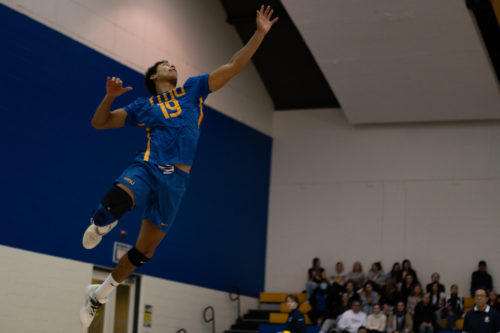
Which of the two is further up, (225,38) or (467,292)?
(225,38)

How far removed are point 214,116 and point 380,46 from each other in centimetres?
417

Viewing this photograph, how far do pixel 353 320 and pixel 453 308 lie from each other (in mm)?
2166

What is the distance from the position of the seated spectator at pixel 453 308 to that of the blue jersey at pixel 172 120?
34.6 ft

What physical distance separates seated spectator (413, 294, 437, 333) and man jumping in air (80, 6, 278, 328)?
32.7ft

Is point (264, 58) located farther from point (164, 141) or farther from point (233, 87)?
point (164, 141)

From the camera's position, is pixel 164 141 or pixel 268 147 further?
pixel 268 147

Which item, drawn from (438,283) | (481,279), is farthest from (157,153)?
(481,279)

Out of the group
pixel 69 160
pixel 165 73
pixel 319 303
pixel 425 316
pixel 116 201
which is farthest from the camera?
pixel 319 303

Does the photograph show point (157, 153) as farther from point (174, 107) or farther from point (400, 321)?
point (400, 321)

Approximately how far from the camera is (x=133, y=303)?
1395cm

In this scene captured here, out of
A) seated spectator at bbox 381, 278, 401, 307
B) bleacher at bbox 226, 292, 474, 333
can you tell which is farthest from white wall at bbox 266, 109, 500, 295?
seated spectator at bbox 381, 278, 401, 307

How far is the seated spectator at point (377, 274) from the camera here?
16.6 metres

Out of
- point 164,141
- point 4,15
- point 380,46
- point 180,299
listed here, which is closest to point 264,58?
point 380,46

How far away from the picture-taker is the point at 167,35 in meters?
15.2
